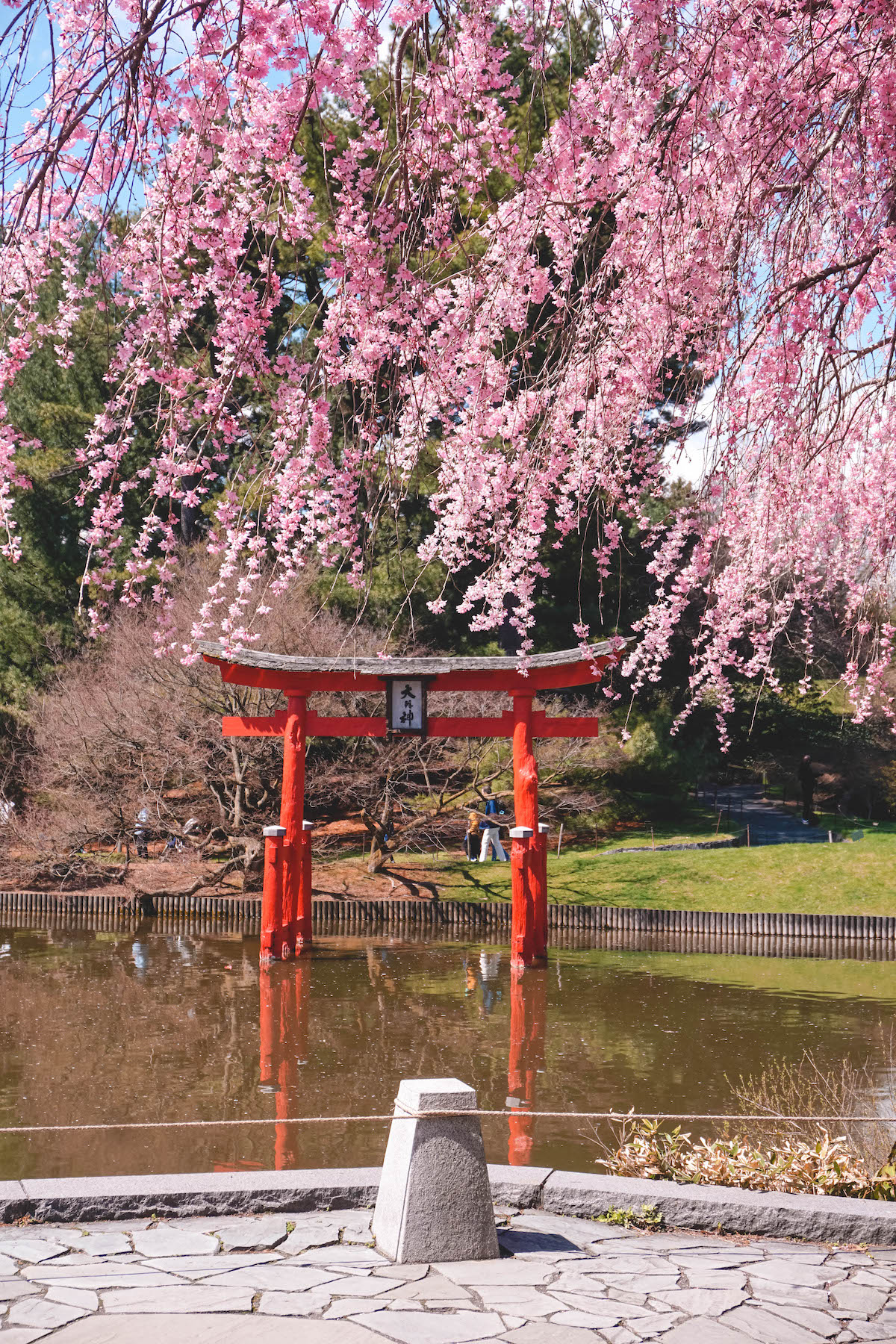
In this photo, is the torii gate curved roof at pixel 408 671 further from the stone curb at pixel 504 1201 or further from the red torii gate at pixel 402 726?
the stone curb at pixel 504 1201

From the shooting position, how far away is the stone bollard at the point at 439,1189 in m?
3.64

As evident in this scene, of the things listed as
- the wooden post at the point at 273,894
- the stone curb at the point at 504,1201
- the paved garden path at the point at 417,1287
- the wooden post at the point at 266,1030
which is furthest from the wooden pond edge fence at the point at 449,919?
the paved garden path at the point at 417,1287

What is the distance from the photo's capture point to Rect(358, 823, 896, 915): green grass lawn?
53.0 ft

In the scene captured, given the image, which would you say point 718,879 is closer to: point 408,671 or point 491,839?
point 491,839

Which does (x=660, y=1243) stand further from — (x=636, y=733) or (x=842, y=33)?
(x=636, y=733)

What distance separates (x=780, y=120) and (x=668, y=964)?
10318 mm

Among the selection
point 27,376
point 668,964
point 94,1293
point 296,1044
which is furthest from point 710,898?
point 27,376

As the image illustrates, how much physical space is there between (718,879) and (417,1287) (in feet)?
46.5

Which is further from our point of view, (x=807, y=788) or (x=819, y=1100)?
(x=807, y=788)

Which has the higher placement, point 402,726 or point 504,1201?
point 402,726

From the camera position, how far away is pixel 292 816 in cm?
1335

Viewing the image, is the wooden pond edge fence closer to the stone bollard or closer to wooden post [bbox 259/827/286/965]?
wooden post [bbox 259/827/286/965]

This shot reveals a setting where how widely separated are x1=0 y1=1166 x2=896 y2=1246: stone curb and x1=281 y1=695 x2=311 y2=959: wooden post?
8590 millimetres

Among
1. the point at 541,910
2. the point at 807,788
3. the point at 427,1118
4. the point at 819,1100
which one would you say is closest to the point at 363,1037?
the point at 819,1100
